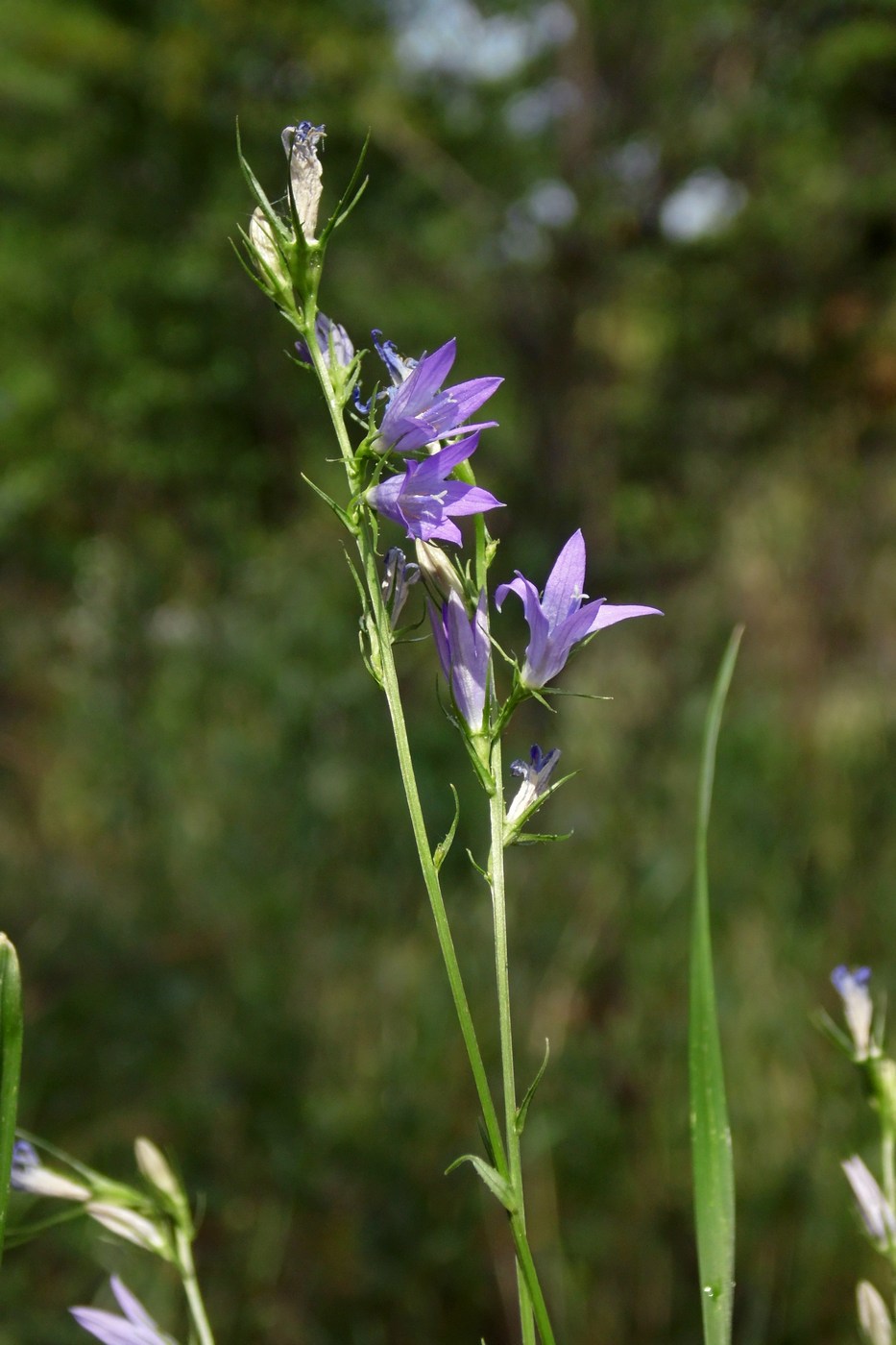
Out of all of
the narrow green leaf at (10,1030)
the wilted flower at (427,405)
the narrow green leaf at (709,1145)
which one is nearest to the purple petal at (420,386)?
the wilted flower at (427,405)

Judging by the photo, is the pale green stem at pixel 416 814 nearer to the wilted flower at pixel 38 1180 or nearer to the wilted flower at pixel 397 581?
the wilted flower at pixel 397 581

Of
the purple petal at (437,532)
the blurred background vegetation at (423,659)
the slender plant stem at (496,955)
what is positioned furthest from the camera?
the blurred background vegetation at (423,659)

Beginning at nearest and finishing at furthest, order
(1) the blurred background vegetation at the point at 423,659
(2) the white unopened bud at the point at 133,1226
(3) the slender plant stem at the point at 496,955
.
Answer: (3) the slender plant stem at the point at 496,955
(2) the white unopened bud at the point at 133,1226
(1) the blurred background vegetation at the point at 423,659

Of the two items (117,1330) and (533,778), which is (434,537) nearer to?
(533,778)

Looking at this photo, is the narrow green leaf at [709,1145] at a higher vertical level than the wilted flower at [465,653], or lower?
lower

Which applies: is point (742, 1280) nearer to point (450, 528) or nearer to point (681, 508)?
point (450, 528)

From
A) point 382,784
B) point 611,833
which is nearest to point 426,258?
point 382,784
